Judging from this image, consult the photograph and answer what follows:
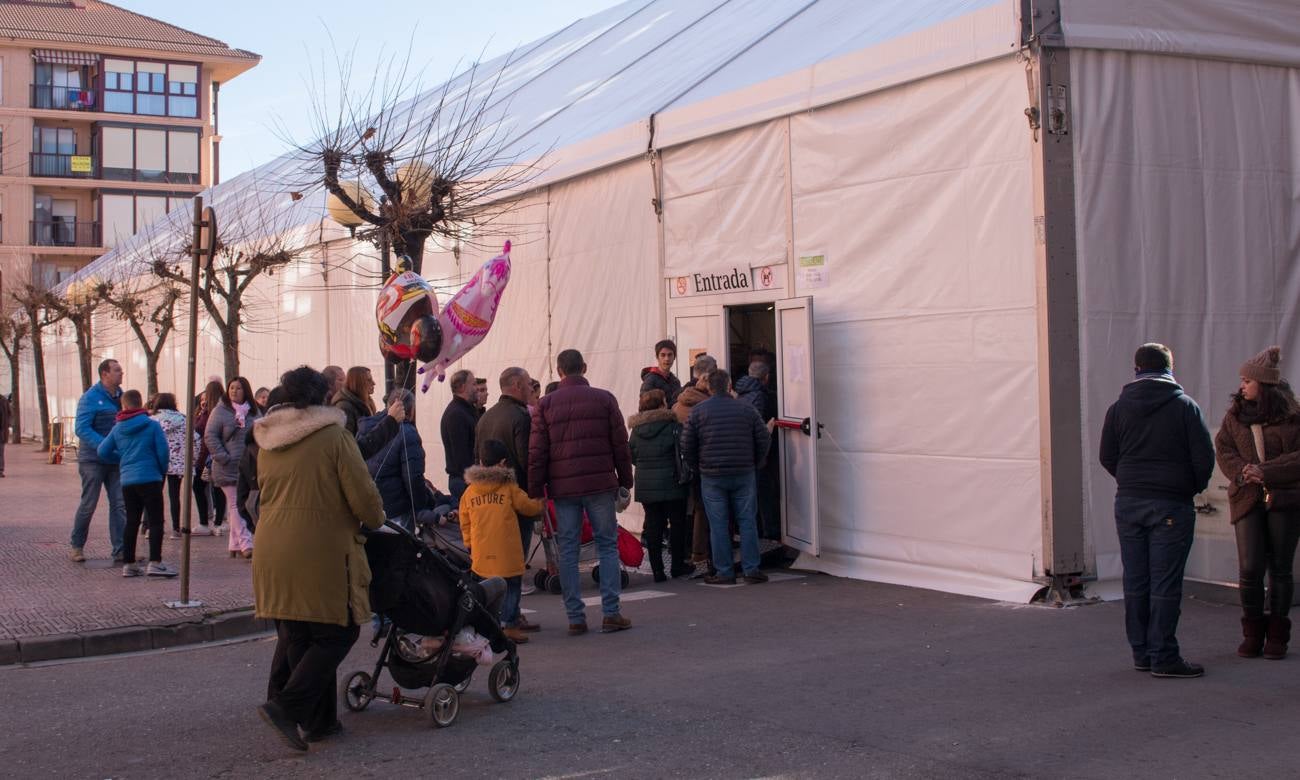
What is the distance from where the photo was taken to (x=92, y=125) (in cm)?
5650

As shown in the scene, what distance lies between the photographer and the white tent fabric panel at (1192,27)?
958 cm

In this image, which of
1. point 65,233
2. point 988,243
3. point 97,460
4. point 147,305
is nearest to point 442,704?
point 988,243

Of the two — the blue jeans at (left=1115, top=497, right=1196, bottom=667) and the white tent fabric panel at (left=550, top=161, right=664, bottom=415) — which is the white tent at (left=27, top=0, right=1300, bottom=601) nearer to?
the white tent fabric panel at (left=550, top=161, right=664, bottom=415)

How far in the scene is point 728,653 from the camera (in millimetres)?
8180

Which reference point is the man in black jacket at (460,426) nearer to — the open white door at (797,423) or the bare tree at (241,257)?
the open white door at (797,423)

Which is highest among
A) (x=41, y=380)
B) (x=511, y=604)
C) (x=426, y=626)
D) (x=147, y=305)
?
(x=147, y=305)

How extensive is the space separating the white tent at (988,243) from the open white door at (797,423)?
0.09 feet

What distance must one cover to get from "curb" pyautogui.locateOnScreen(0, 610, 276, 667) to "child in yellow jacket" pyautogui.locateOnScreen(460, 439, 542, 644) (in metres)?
1.37

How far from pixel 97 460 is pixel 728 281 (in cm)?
602

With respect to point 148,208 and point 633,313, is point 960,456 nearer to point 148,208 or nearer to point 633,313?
point 633,313

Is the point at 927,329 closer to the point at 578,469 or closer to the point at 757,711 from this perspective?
the point at 578,469

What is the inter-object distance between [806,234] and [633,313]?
9.63 feet

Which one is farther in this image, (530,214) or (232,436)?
(530,214)

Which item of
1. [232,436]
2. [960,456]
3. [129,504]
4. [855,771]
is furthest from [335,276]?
[855,771]
